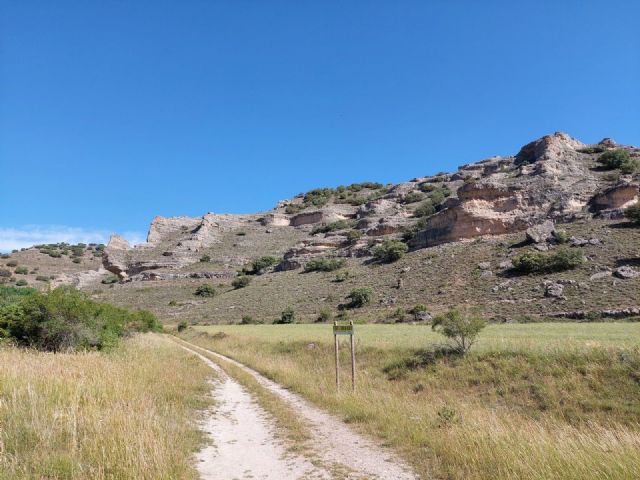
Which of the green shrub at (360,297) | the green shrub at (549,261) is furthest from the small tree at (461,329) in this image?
the green shrub at (360,297)

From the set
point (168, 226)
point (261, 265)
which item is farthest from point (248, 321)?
point (168, 226)

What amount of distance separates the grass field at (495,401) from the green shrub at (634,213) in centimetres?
3154

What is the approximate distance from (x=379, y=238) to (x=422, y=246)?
11.8 metres

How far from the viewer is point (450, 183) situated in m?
107

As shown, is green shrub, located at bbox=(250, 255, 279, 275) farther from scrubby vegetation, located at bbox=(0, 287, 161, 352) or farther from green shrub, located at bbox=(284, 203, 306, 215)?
scrubby vegetation, located at bbox=(0, 287, 161, 352)

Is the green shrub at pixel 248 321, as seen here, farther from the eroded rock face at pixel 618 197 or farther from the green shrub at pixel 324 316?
the eroded rock face at pixel 618 197

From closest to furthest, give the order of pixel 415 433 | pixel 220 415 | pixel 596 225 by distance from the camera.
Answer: pixel 415 433 → pixel 220 415 → pixel 596 225

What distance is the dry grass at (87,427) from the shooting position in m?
4.82

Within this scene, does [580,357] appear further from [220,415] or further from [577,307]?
[577,307]

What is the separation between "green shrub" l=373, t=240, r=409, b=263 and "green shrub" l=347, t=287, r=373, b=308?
11618mm

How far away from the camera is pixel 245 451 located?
684 cm

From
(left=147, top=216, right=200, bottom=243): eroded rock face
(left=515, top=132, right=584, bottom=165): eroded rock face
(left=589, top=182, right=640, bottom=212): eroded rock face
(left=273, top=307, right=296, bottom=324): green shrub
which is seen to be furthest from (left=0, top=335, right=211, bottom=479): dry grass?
(left=147, top=216, right=200, bottom=243): eroded rock face

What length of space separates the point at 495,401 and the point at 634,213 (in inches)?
1599

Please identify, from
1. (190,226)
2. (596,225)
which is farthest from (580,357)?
(190,226)
